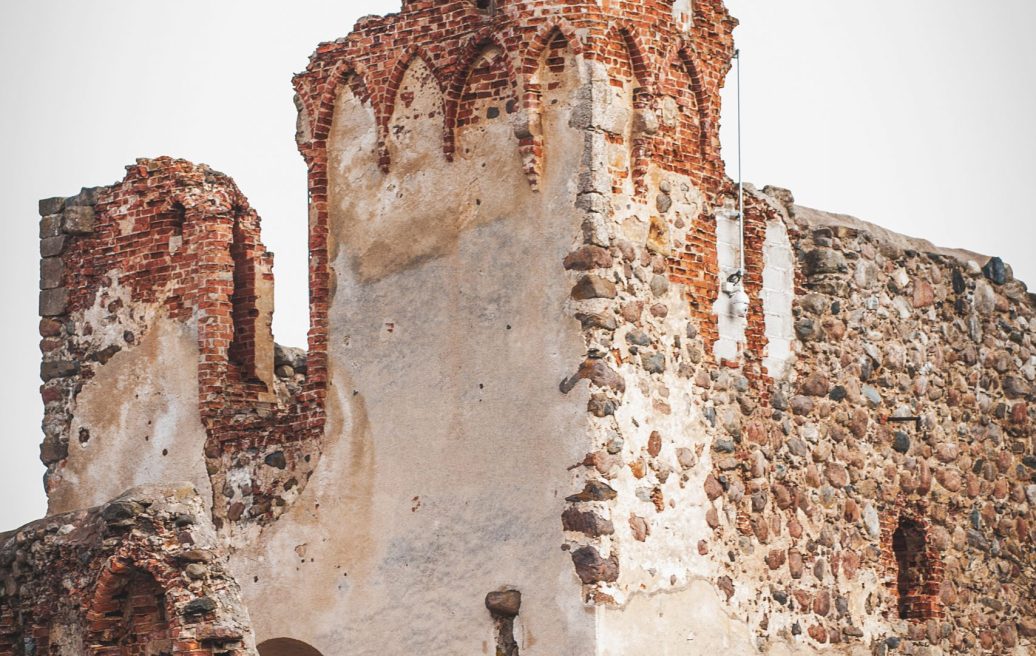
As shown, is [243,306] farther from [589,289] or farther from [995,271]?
[995,271]

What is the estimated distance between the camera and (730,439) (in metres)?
14.8

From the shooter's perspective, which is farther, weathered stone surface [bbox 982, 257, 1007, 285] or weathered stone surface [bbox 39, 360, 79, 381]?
weathered stone surface [bbox 982, 257, 1007, 285]

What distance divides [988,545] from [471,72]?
215 inches

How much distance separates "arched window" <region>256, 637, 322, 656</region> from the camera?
49.2 feet

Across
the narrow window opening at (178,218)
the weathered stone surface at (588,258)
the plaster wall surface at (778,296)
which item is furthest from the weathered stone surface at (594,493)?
the narrow window opening at (178,218)

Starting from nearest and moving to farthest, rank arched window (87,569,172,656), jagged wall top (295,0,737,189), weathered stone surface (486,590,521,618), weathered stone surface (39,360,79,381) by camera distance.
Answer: arched window (87,569,172,656) → weathered stone surface (486,590,521,618) → jagged wall top (295,0,737,189) → weathered stone surface (39,360,79,381)

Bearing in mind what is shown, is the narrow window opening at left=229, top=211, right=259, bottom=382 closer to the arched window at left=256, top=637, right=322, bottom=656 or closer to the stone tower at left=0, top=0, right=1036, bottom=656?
the stone tower at left=0, top=0, right=1036, bottom=656

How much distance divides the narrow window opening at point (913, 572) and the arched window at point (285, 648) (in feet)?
13.9

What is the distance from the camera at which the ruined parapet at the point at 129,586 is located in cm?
1184

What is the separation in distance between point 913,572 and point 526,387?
382 cm

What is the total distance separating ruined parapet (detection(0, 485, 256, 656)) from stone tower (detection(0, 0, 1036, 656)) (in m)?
0.03

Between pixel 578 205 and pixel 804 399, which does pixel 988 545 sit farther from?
pixel 578 205

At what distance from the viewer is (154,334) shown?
1616 cm

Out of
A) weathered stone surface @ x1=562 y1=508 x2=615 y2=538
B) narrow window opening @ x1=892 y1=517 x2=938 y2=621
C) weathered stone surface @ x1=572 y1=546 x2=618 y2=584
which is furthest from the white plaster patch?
narrow window opening @ x1=892 y1=517 x2=938 y2=621
